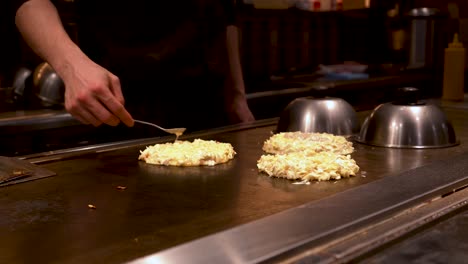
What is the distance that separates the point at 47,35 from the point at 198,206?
0.81m

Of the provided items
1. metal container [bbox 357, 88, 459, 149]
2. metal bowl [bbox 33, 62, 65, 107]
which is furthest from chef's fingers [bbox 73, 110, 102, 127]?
metal bowl [bbox 33, 62, 65, 107]

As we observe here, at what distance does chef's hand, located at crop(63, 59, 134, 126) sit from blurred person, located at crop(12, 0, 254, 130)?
497 millimetres

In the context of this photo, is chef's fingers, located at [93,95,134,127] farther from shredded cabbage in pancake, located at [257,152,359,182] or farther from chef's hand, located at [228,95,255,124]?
chef's hand, located at [228,95,255,124]

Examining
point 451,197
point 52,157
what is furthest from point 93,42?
point 451,197

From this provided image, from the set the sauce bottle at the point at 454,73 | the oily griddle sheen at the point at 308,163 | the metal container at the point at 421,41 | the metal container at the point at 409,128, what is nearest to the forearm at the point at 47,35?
the oily griddle sheen at the point at 308,163

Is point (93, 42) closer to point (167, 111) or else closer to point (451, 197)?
point (167, 111)

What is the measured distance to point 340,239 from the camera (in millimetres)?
1018

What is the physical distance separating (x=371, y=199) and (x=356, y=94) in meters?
2.20

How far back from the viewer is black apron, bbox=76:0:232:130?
235 cm

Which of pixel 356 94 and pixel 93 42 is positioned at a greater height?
pixel 93 42

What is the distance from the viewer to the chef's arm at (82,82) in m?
1.53

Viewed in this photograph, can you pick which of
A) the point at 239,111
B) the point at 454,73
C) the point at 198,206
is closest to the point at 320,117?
the point at 239,111

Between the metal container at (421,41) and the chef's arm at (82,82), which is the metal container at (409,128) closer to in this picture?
the chef's arm at (82,82)

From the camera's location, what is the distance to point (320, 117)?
2.02 metres
